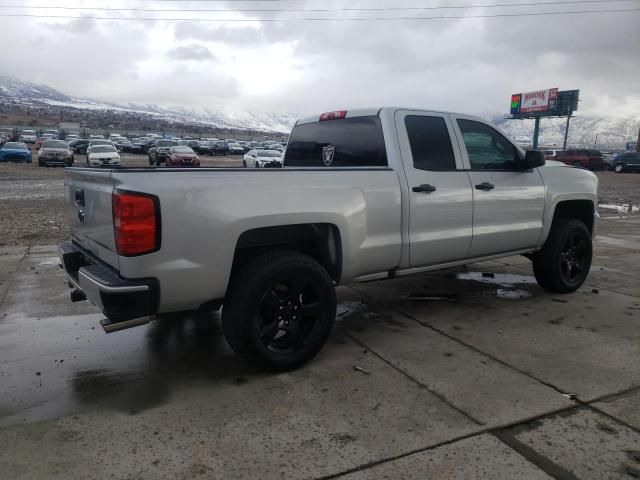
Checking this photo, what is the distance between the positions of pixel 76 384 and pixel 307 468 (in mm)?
1865

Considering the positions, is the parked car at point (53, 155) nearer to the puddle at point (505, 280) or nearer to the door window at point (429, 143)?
the puddle at point (505, 280)

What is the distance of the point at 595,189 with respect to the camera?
6043 mm

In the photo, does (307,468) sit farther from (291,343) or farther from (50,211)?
(50,211)

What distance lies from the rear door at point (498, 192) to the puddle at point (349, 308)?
1254mm

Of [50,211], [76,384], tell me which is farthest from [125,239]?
[50,211]

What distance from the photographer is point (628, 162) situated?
38.2 metres

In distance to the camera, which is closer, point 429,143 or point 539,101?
point 429,143

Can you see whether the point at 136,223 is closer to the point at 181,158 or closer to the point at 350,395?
the point at 350,395

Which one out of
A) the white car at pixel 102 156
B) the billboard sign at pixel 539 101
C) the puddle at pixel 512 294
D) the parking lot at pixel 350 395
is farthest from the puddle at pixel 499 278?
the billboard sign at pixel 539 101

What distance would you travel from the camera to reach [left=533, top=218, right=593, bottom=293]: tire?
223 inches

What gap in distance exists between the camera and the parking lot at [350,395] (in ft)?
8.91

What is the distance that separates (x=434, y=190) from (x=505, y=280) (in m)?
2.67

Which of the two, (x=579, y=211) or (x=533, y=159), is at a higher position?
(x=533, y=159)

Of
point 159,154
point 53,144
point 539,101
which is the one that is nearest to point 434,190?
point 53,144
